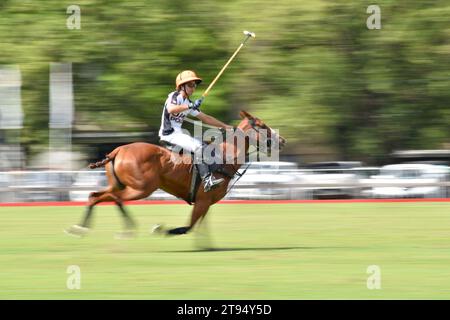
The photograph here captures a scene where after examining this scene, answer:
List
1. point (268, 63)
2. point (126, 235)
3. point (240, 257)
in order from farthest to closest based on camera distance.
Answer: point (268, 63) → point (126, 235) → point (240, 257)

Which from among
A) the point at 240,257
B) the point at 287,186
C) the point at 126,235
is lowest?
the point at 240,257

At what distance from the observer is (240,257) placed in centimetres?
1087

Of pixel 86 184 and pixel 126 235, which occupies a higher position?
pixel 86 184

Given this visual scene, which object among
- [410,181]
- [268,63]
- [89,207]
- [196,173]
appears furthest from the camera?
[268,63]

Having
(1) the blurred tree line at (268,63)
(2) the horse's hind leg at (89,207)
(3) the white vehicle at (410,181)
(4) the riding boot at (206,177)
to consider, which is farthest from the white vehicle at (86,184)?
(4) the riding boot at (206,177)

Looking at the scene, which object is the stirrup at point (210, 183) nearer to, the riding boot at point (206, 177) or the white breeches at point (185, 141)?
the riding boot at point (206, 177)

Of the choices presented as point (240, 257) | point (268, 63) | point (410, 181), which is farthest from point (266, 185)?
point (240, 257)

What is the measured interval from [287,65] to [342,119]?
7.99 feet

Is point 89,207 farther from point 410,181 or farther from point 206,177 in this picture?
point 410,181

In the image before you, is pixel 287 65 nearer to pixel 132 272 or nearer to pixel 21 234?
pixel 21 234

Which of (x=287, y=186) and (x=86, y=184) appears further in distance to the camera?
(x=86, y=184)

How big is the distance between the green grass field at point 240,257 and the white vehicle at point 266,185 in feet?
15.5

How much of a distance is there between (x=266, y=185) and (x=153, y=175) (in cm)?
1054

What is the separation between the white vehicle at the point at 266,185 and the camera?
2200 cm
